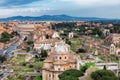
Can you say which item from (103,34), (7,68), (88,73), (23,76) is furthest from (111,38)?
(88,73)

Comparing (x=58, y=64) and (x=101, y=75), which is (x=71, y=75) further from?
(x=58, y=64)

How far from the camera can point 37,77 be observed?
1758 inches

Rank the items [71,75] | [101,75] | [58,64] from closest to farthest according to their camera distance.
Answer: [101,75], [71,75], [58,64]

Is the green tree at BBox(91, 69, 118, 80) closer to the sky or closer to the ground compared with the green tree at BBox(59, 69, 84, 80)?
closer to the sky

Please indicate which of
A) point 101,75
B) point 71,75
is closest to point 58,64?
point 71,75

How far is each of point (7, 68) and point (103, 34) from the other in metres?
63.5

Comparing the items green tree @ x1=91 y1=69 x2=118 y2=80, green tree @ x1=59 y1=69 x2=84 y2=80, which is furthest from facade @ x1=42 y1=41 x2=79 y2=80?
green tree @ x1=91 y1=69 x2=118 y2=80

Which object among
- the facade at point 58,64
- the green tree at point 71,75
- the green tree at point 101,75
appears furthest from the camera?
the facade at point 58,64

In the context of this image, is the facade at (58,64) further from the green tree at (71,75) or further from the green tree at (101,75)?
the green tree at (101,75)

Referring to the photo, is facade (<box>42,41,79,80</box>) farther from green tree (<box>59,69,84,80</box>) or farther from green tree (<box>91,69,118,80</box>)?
green tree (<box>91,69,118,80</box>)

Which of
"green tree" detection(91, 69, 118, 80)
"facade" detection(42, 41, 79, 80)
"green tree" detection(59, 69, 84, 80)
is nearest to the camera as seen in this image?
"green tree" detection(91, 69, 118, 80)

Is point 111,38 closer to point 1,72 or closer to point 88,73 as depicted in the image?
point 1,72

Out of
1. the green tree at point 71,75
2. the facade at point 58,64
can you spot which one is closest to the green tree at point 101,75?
the green tree at point 71,75

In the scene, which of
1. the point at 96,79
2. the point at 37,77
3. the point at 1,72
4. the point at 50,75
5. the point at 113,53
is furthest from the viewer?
the point at 113,53
